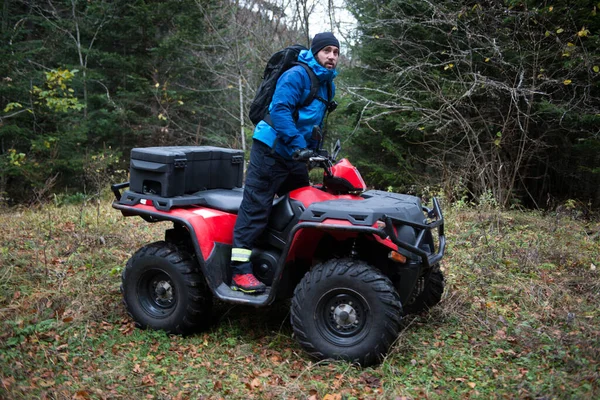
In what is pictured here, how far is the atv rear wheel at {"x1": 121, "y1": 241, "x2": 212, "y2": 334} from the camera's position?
4418 millimetres

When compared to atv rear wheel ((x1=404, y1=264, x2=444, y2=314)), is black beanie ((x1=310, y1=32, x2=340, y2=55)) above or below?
above

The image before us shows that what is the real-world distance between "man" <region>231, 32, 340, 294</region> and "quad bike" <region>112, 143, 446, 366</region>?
138mm

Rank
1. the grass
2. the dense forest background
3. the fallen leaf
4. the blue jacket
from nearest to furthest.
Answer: the fallen leaf, the grass, the blue jacket, the dense forest background

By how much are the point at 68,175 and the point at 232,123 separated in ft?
20.7

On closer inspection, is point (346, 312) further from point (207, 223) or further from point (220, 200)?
point (220, 200)

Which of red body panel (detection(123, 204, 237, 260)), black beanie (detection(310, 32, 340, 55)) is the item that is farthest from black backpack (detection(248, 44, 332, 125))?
red body panel (detection(123, 204, 237, 260))

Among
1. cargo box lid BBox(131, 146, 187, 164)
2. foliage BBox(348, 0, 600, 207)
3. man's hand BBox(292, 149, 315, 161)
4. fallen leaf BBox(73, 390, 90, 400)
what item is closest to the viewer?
fallen leaf BBox(73, 390, 90, 400)

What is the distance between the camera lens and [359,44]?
10.9 m

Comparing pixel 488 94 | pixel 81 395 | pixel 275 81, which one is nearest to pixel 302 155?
pixel 275 81

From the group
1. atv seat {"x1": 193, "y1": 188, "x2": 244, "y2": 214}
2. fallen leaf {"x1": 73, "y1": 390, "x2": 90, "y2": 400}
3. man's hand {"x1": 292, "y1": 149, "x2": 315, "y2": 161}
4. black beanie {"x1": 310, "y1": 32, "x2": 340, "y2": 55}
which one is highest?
black beanie {"x1": 310, "y1": 32, "x2": 340, "y2": 55}

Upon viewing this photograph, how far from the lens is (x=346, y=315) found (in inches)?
153

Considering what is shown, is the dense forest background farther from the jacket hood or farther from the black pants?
the black pants

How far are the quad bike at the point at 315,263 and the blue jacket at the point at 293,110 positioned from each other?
11.0 inches

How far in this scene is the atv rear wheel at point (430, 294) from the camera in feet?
15.3
